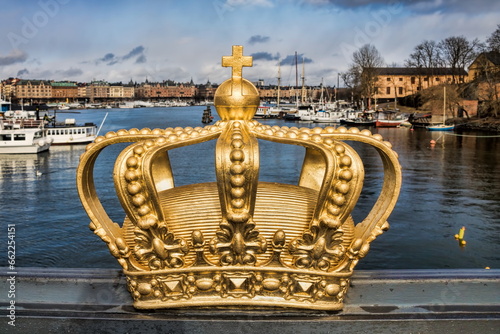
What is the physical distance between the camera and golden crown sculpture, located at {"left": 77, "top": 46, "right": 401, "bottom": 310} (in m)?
2.47

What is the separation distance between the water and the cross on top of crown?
27.7 ft

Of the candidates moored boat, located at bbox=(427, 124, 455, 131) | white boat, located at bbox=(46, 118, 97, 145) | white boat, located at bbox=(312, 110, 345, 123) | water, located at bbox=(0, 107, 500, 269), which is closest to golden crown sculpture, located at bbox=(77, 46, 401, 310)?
water, located at bbox=(0, 107, 500, 269)

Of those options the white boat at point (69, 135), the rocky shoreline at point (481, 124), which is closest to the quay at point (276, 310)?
the white boat at point (69, 135)

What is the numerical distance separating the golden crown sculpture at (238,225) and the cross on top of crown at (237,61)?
1 cm

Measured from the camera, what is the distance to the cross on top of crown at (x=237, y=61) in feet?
8.84

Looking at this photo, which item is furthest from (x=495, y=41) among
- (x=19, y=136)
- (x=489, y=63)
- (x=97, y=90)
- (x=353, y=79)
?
(x=97, y=90)

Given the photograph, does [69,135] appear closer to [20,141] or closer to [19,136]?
[19,136]

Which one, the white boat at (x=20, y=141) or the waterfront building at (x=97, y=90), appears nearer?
the white boat at (x=20, y=141)

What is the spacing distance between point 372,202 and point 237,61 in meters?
13.8

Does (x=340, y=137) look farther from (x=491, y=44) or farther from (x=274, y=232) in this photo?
(x=491, y=44)

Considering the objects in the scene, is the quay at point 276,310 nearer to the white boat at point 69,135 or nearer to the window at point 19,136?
the window at point 19,136

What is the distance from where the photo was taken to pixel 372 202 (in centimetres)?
1575

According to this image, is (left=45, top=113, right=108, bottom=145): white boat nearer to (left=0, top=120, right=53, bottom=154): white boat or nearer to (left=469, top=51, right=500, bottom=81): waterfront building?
(left=0, top=120, right=53, bottom=154): white boat

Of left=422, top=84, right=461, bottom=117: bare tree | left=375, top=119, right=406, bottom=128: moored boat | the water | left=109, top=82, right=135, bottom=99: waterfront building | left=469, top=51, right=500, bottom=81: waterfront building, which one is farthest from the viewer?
left=109, top=82, right=135, bottom=99: waterfront building
